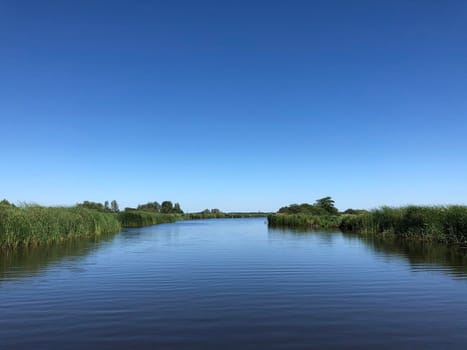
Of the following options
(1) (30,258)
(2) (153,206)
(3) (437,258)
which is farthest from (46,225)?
(2) (153,206)

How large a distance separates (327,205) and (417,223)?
199ft

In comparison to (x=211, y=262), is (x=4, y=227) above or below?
above

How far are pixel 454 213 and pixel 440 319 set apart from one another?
62.1 feet

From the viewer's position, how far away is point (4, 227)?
2206cm

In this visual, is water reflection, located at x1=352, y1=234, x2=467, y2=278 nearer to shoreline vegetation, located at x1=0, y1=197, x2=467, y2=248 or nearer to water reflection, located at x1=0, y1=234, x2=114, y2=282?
shoreline vegetation, located at x1=0, y1=197, x2=467, y2=248

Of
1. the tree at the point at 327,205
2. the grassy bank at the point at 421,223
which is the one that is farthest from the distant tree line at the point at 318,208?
the grassy bank at the point at 421,223

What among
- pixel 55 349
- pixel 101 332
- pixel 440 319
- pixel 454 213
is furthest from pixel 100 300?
pixel 454 213

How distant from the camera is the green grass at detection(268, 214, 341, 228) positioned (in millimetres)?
55453

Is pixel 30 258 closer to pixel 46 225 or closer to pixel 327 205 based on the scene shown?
pixel 46 225

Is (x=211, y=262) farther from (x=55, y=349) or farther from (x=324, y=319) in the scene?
(x=55, y=349)

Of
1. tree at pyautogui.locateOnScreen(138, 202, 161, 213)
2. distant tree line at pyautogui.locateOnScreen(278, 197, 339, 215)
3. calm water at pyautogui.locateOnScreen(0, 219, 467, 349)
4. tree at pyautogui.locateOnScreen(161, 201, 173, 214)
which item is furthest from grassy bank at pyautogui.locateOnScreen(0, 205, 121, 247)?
tree at pyautogui.locateOnScreen(161, 201, 173, 214)

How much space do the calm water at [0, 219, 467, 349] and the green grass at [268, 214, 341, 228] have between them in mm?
37056

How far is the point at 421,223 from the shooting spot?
97.1ft

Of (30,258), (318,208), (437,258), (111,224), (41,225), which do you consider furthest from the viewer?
(318,208)
